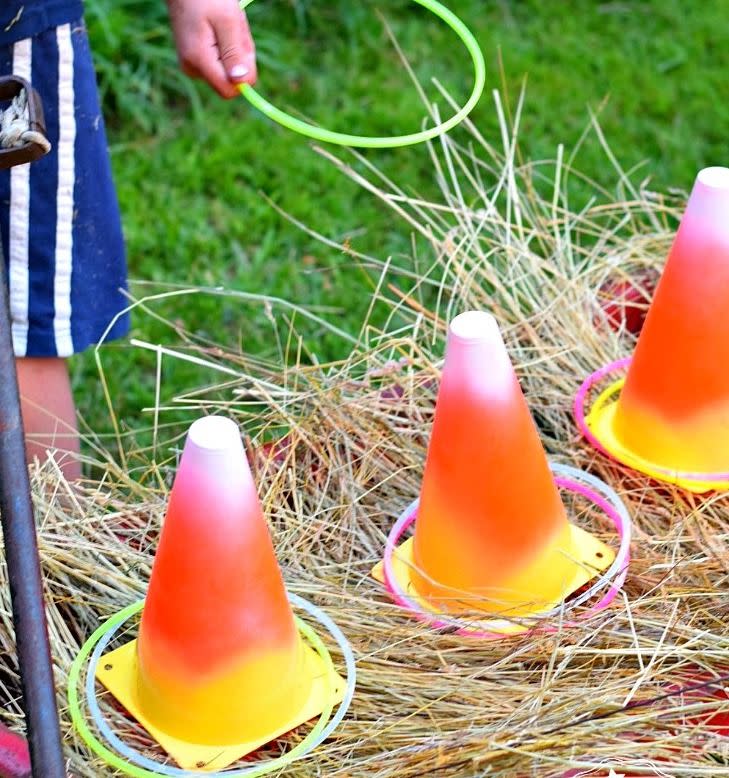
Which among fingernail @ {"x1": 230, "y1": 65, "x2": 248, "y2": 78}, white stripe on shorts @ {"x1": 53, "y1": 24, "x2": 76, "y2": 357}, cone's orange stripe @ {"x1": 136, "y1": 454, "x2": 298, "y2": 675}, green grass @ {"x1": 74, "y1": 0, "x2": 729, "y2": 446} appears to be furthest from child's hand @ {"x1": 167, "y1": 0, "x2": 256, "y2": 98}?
green grass @ {"x1": 74, "y1": 0, "x2": 729, "y2": 446}

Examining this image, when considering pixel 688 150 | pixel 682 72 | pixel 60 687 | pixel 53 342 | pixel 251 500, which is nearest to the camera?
pixel 251 500

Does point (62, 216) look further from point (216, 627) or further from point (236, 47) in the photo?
point (216, 627)

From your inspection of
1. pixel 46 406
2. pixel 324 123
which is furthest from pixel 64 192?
pixel 324 123

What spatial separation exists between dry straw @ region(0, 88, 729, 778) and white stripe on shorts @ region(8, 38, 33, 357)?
10.5 inches

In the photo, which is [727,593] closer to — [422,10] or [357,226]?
[357,226]

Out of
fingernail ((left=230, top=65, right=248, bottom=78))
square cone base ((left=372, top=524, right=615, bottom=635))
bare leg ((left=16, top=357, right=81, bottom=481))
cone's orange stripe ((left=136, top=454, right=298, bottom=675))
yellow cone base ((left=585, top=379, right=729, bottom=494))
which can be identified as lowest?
square cone base ((left=372, top=524, right=615, bottom=635))

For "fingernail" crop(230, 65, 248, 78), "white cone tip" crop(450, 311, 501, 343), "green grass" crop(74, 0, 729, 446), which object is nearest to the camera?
"white cone tip" crop(450, 311, 501, 343)

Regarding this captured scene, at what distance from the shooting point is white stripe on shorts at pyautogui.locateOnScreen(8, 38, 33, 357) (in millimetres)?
1854

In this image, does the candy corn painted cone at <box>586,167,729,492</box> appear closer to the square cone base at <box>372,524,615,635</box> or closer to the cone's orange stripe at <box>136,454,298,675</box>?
the square cone base at <box>372,524,615,635</box>

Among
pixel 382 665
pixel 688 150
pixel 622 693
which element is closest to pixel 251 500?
pixel 382 665

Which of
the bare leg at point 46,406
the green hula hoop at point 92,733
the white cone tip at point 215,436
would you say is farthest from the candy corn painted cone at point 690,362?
the bare leg at point 46,406

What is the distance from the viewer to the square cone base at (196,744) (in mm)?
1466

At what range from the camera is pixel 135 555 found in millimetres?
1734

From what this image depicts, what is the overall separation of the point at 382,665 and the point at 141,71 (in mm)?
2184
